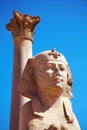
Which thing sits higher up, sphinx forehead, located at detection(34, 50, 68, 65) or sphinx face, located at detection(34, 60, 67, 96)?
sphinx forehead, located at detection(34, 50, 68, 65)

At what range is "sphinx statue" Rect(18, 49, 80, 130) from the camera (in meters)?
6.48

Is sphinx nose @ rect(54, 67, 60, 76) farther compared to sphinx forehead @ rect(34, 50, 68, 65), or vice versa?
sphinx forehead @ rect(34, 50, 68, 65)

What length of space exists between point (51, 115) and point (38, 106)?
14.8 inches

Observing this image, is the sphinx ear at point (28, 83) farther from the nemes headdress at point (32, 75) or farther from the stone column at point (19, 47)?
the stone column at point (19, 47)

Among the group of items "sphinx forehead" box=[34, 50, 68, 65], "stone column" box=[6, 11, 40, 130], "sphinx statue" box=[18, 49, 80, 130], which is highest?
"stone column" box=[6, 11, 40, 130]

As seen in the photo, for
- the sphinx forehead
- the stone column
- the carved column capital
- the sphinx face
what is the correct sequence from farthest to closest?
the carved column capital → the stone column → the sphinx forehead → the sphinx face

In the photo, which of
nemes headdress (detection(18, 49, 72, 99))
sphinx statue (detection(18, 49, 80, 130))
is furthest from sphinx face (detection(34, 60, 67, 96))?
nemes headdress (detection(18, 49, 72, 99))

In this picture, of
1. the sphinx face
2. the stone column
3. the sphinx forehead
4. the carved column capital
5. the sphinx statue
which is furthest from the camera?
the carved column capital

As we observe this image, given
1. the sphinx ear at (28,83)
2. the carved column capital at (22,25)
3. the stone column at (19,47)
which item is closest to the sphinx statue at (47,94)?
the sphinx ear at (28,83)

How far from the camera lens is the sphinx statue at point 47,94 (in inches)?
255

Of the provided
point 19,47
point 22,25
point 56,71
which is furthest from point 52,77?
point 22,25

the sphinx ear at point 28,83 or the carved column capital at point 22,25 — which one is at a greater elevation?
the carved column capital at point 22,25

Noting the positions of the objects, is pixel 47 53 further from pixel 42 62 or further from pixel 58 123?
pixel 58 123

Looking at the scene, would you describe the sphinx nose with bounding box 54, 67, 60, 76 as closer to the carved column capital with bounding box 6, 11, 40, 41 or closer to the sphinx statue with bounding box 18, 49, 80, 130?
the sphinx statue with bounding box 18, 49, 80, 130
